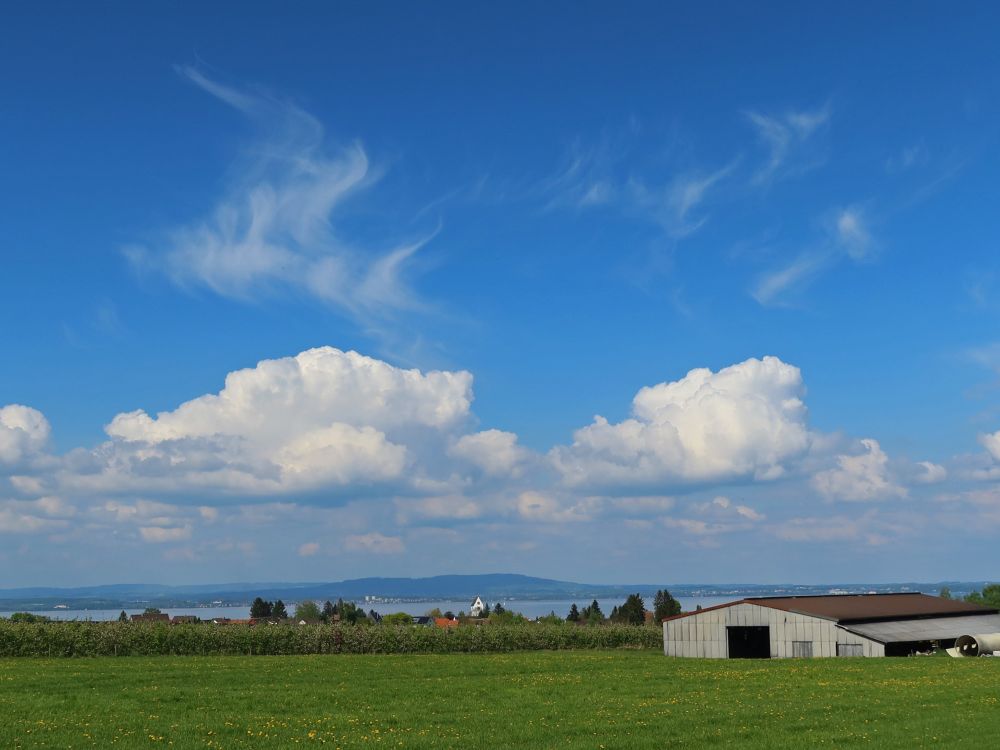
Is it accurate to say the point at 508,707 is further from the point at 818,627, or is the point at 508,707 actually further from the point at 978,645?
the point at 978,645

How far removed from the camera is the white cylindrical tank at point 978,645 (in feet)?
211

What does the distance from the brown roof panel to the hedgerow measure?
22.4 meters

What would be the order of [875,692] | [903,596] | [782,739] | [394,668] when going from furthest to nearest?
[903,596], [394,668], [875,692], [782,739]

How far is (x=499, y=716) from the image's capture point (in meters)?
32.1

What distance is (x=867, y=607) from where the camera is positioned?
77.7 m

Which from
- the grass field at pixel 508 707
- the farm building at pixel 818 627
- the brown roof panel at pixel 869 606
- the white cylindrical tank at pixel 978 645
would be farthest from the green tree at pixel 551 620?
the grass field at pixel 508 707

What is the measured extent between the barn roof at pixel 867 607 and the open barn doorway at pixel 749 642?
87.9 inches

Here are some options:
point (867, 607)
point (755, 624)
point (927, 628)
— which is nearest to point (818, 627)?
point (755, 624)

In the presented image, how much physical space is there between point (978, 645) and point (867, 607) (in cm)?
1336

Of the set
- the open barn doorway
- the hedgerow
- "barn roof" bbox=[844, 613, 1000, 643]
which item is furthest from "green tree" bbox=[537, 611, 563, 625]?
"barn roof" bbox=[844, 613, 1000, 643]

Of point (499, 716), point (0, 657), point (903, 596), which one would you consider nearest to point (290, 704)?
point (499, 716)

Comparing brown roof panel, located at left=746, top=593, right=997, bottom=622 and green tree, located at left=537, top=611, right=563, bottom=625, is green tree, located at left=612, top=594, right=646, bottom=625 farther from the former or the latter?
brown roof panel, located at left=746, top=593, right=997, bottom=622

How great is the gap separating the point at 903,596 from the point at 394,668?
5579cm

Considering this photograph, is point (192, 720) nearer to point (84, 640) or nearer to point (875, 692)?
point (875, 692)
